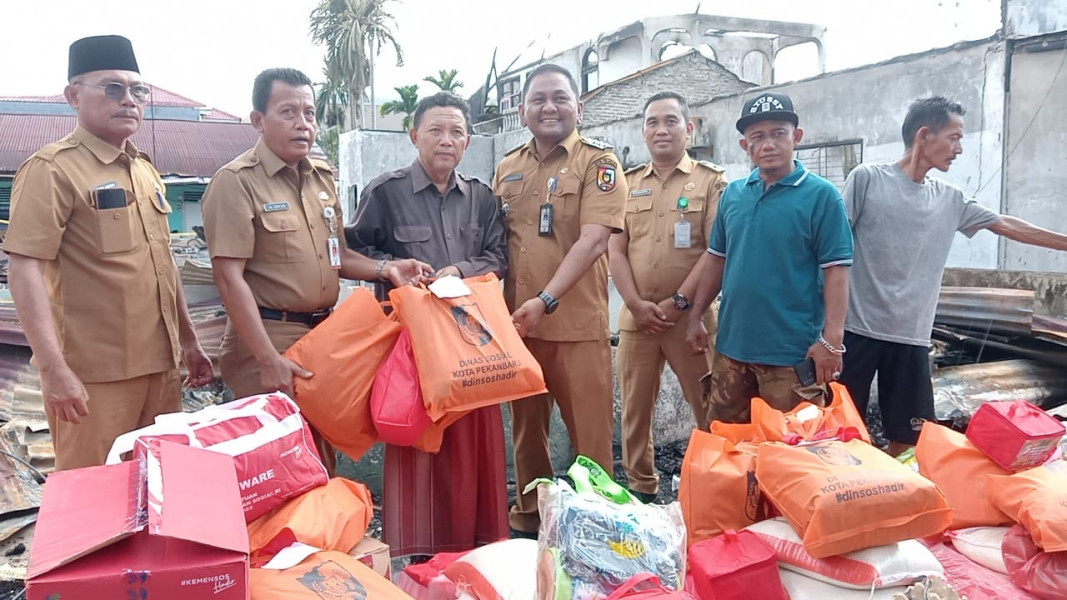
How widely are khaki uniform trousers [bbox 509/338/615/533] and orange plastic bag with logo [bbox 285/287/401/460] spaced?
100 cm

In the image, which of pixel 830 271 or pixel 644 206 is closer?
pixel 830 271

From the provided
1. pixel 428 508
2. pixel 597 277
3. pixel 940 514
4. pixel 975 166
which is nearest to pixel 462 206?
pixel 597 277

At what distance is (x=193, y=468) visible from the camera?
1774 mm

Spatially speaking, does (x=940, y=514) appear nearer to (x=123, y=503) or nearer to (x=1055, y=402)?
(x=123, y=503)

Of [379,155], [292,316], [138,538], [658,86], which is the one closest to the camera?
[138,538]

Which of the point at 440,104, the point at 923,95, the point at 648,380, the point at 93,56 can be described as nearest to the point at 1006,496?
the point at 648,380

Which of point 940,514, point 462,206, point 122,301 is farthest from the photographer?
point 462,206

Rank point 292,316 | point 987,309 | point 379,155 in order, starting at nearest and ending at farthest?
point 292,316 < point 987,309 < point 379,155

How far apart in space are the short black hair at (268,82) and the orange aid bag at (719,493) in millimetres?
1946

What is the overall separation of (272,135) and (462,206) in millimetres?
790

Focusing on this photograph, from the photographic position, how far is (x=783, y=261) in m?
3.04

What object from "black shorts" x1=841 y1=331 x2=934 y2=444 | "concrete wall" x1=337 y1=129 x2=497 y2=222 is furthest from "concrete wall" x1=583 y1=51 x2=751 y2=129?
"black shorts" x1=841 y1=331 x2=934 y2=444

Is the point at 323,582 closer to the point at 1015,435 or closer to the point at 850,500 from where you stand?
the point at 850,500

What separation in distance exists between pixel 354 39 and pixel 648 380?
33.5 metres
